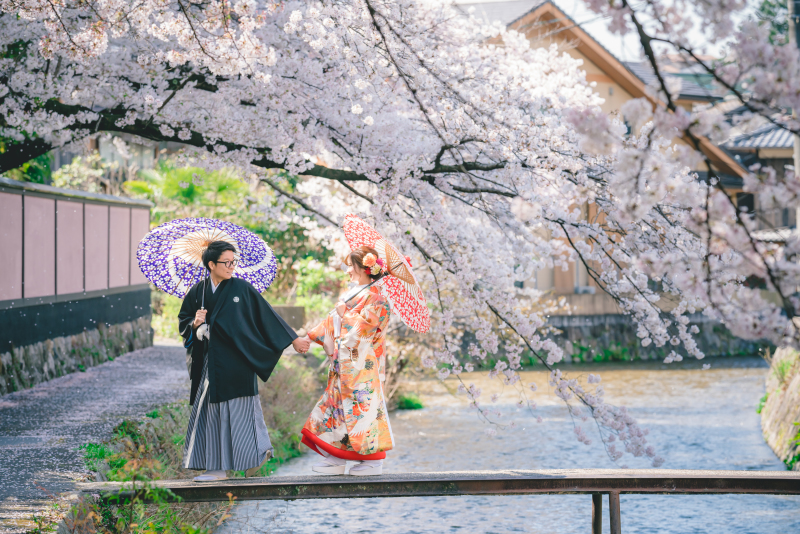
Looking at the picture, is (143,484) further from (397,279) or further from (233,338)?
(397,279)

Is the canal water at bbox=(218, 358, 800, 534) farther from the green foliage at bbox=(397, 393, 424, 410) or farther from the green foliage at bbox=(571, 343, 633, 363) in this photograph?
the green foliage at bbox=(571, 343, 633, 363)

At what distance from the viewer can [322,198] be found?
11.5 metres

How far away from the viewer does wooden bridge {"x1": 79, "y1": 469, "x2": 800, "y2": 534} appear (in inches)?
173

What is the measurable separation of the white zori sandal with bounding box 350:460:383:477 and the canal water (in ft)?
5.93

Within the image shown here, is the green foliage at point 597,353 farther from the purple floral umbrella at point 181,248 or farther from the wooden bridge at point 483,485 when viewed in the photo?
the purple floral umbrella at point 181,248

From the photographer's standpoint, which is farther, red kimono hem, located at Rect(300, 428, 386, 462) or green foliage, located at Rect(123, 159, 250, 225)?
green foliage, located at Rect(123, 159, 250, 225)

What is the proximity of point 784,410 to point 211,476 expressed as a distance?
7.97 meters

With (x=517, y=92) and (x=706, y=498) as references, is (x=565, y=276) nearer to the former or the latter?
(x=706, y=498)

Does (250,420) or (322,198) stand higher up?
(322,198)

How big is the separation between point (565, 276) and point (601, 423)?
13964mm

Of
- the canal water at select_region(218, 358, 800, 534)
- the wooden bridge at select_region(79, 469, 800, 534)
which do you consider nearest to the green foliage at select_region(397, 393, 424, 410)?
the canal water at select_region(218, 358, 800, 534)

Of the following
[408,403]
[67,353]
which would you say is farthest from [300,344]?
[408,403]

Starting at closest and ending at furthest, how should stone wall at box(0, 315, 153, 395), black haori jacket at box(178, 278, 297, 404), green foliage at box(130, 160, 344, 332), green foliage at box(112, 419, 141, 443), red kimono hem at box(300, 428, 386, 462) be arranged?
black haori jacket at box(178, 278, 297, 404)
red kimono hem at box(300, 428, 386, 462)
green foliage at box(112, 419, 141, 443)
stone wall at box(0, 315, 153, 395)
green foliage at box(130, 160, 344, 332)

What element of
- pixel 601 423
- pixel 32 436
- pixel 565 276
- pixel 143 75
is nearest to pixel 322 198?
pixel 143 75
